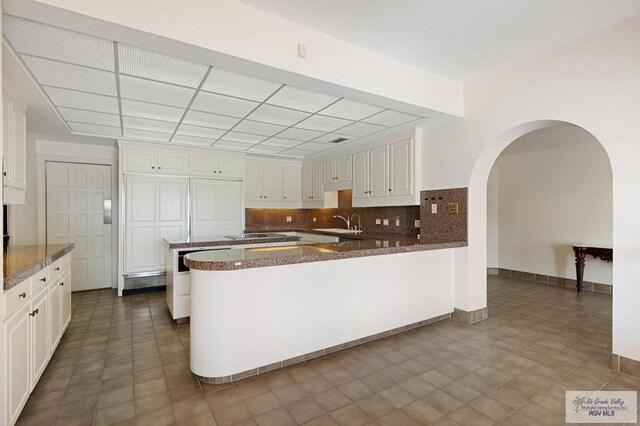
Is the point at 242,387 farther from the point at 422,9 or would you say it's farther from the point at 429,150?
the point at 429,150

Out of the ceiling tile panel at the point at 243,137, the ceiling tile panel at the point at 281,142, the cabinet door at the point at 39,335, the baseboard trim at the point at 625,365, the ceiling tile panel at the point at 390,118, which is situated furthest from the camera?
the ceiling tile panel at the point at 281,142

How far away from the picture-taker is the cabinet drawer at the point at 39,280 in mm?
2199

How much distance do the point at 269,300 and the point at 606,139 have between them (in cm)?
302

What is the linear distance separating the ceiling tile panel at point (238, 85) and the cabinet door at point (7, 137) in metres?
1.61

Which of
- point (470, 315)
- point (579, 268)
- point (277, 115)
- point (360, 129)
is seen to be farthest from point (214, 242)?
point (579, 268)

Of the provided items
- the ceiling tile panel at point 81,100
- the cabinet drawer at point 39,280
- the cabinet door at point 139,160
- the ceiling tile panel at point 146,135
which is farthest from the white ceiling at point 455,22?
the cabinet door at point 139,160

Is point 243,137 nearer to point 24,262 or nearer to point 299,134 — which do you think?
point 299,134

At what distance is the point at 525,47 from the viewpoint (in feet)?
9.41

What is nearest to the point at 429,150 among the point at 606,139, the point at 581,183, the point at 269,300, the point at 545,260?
the point at 606,139

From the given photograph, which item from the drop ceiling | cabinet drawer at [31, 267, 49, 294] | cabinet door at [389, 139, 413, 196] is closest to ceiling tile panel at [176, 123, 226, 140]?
the drop ceiling

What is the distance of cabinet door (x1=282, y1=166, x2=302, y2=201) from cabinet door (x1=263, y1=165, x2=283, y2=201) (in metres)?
0.09

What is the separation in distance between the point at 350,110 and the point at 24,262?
10.3 feet

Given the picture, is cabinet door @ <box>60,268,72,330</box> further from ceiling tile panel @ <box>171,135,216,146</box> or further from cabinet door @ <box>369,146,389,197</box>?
cabinet door @ <box>369,146,389,197</box>

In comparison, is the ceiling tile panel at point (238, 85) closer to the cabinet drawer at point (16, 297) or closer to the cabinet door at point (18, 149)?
the cabinet door at point (18, 149)
